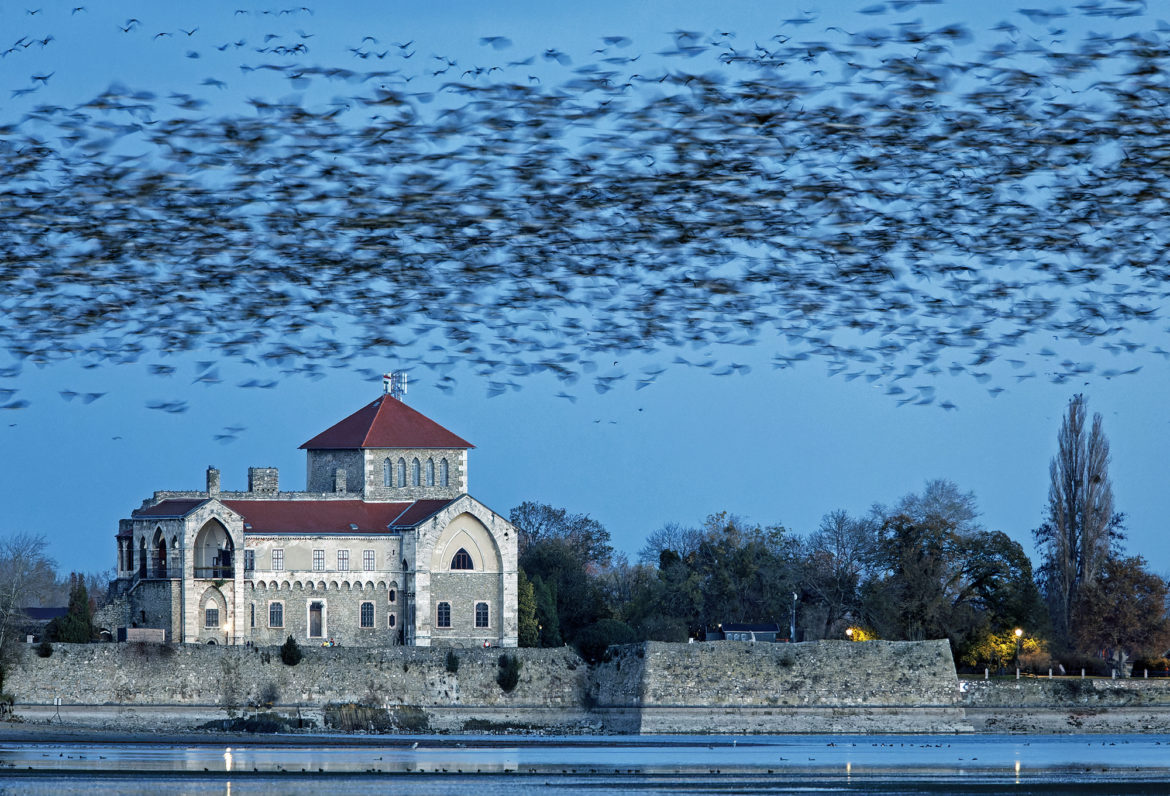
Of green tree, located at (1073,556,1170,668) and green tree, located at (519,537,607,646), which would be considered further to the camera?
green tree, located at (519,537,607,646)

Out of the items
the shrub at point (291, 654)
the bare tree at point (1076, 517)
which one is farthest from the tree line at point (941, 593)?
the shrub at point (291, 654)

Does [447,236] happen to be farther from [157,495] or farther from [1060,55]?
[157,495]

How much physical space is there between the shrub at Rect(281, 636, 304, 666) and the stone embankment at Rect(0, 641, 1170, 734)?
0.25 metres

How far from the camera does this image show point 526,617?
220 feet

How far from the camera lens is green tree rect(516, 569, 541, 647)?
66.9 m

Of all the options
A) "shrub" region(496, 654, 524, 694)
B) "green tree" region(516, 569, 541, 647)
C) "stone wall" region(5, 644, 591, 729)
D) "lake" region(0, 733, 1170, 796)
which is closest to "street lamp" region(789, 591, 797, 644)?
"green tree" region(516, 569, 541, 647)

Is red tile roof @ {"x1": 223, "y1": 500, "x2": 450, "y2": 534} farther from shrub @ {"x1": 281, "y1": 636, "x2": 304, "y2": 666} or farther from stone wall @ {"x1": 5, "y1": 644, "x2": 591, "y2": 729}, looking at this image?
shrub @ {"x1": 281, "y1": 636, "x2": 304, "y2": 666}

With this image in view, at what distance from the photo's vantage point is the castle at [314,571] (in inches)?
2511

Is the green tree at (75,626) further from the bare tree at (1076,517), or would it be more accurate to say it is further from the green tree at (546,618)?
the bare tree at (1076,517)

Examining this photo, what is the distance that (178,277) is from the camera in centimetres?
1731

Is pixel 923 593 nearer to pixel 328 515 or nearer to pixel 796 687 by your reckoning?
pixel 796 687

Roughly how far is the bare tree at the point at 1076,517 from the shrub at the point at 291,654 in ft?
93.5

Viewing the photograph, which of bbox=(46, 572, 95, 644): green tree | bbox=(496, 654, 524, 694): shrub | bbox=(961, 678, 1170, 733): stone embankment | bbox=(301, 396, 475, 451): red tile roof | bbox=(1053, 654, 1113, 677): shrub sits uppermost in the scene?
bbox=(301, 396, 475, 451): red tile roof

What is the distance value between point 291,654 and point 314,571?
8504mm
